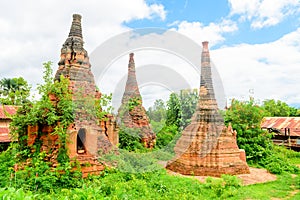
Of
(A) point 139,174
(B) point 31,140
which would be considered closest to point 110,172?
(A) point 139,174

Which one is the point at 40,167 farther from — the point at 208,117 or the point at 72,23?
the point at 208,117

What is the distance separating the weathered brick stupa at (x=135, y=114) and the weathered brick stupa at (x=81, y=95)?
6570 mm

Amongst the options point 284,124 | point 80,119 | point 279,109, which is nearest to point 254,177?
point 80,119

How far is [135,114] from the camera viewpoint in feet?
69.1

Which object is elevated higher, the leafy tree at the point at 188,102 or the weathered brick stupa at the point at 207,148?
the leafy tree at the point at 188,102

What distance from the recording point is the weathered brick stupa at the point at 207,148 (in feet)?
48.9

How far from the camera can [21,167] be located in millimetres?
11008

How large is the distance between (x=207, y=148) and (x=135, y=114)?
7646mm

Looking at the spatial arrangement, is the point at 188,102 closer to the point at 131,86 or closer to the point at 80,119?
the point at 131,86

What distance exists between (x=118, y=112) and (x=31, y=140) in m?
10.4

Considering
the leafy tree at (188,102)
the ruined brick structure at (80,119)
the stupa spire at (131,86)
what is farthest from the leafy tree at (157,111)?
the ruined brick structure at (80,119)

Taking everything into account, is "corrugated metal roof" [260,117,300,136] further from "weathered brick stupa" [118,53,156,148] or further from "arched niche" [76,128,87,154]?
"arched niche" [76,128,87,154]

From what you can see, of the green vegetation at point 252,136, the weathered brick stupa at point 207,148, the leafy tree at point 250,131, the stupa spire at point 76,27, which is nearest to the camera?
the stupa spire at point 76,27

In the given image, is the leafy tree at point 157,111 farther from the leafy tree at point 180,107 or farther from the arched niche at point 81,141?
the arched niche at point 81,141
